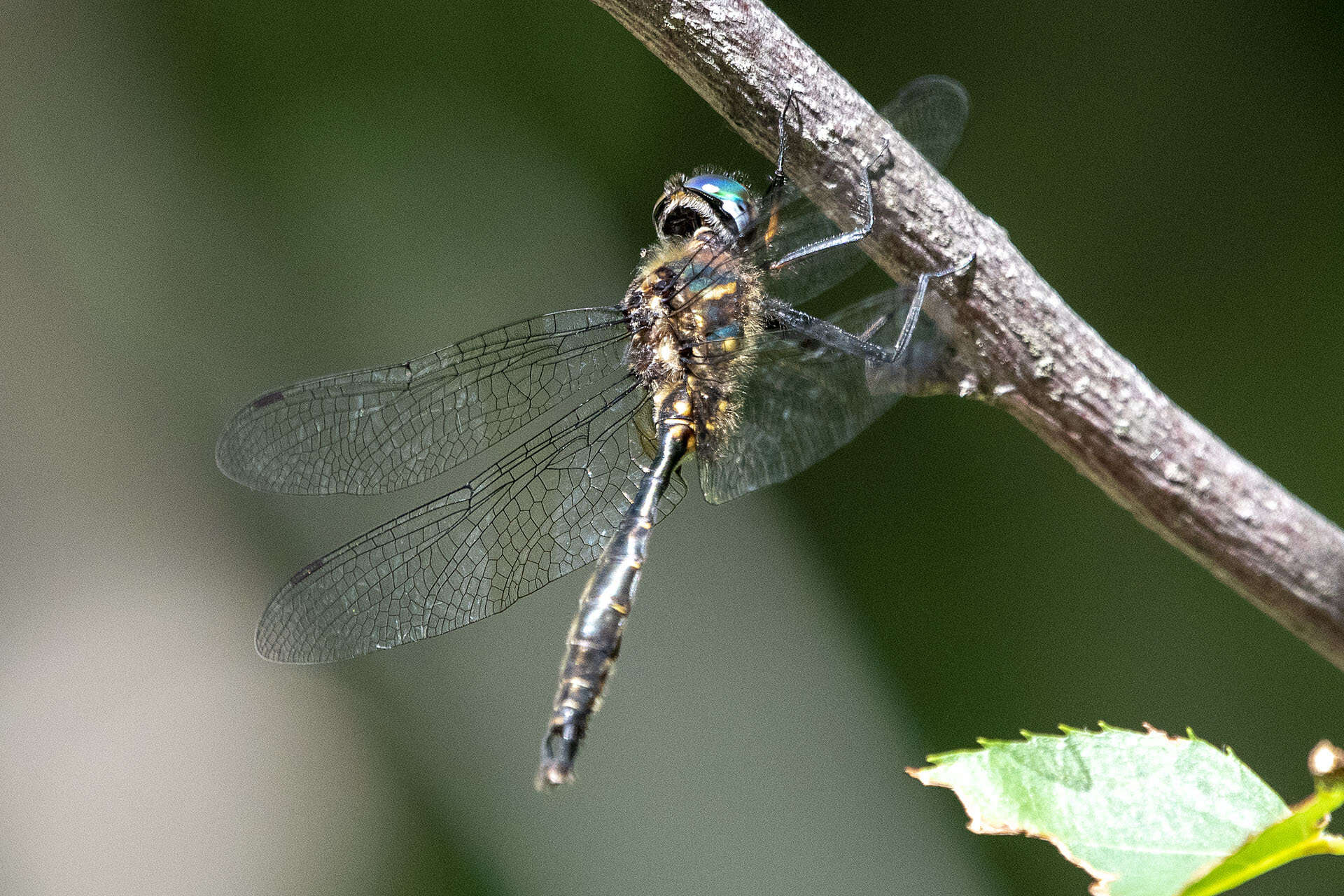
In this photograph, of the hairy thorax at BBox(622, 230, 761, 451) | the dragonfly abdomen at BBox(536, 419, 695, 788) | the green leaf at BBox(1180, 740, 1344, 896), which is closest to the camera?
the green leaf at BBox(1180, 740, 1344, 896)

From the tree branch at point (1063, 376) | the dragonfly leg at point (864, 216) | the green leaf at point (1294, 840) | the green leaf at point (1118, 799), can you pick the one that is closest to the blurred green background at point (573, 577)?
the dragonfly leg at point (864, 216)

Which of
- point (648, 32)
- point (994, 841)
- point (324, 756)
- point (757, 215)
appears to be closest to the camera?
point (648, 32)

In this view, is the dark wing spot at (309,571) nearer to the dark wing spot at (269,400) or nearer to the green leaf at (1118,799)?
the dark wing spot at (269,400)

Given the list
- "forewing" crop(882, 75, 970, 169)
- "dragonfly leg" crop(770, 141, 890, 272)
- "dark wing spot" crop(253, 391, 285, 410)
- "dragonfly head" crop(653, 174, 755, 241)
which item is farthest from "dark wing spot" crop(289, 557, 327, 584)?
"forewing" crop(882, 75, 970, 169)

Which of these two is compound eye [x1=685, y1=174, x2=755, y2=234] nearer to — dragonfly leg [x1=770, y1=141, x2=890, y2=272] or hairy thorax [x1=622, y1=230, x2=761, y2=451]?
hairy thorax [x1=622, y1=230, x2=761, y2=451]

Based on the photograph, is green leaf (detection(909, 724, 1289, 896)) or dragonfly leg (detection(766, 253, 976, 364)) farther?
dragonfly leg (detection(766, 253, 976, 364))

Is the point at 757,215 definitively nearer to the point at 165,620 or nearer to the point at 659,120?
the point at 659,120

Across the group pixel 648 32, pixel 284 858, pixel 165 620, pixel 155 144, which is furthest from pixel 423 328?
pixel 648 32
